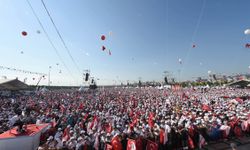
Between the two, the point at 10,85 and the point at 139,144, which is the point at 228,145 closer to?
the point at 139,144

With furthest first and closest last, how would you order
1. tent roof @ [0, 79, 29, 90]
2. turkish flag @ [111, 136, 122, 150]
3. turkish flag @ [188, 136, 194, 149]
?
tent roof @ [0, 79, 29, 90] → turkish flag @ [188, 136, 194, 149] → turkish flag @ [111, 136, 122, 150]

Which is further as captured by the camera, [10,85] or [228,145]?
[10,85]

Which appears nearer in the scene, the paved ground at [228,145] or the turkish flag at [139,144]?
the turkish flag at [139,144]

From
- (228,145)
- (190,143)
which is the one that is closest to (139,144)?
(190,143)

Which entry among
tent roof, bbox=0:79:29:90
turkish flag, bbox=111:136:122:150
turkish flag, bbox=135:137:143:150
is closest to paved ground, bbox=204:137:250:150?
turkish flag, bbox=135:137:143:150

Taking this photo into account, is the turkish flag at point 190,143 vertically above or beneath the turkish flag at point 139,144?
beneath

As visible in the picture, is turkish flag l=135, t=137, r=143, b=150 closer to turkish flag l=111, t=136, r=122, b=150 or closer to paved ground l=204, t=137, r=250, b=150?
turkish flag l=111, t=136, r=122, b=150

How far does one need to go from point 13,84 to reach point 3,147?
2550cm

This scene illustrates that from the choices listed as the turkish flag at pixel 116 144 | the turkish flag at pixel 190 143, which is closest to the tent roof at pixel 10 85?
the turkish flag at pixel 116 144

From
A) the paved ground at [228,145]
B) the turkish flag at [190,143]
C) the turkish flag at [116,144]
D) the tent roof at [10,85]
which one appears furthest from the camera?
the tent roof at [10,85]

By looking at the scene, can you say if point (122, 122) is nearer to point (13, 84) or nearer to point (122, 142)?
point (122, 142)

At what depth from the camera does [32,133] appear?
665cm

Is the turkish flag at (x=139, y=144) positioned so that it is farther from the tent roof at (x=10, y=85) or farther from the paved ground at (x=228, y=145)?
the tent roof at (x=10, y=85)

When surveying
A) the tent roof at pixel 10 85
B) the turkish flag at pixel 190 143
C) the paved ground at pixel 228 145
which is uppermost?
the tent roof at pixel 10 85
